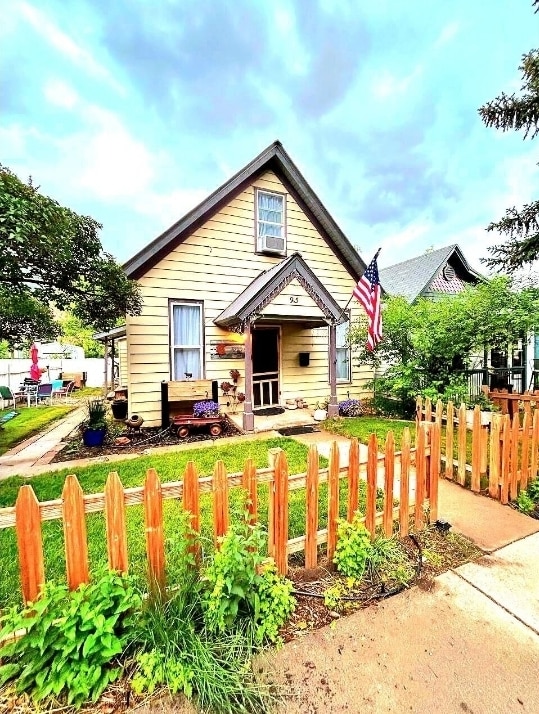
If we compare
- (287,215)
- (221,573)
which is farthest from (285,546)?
(287,215)

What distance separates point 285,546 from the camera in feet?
7.86

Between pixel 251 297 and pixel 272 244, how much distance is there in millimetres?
2812

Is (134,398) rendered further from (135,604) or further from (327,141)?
(327,141)

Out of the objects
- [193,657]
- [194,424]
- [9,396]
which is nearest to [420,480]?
[193,657]

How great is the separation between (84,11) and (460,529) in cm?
1509

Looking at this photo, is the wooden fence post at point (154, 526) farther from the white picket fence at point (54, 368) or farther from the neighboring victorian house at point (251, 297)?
the white picket fence at point (54, 368)

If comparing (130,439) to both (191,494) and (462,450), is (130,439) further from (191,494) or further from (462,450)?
(462,450)

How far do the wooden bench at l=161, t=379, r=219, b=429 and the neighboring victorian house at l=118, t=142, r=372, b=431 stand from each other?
37 centimetres

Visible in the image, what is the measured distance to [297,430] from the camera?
7391mm

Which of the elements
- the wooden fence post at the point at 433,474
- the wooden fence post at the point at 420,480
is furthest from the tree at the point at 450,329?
the wooden fence post at the point at 420,480

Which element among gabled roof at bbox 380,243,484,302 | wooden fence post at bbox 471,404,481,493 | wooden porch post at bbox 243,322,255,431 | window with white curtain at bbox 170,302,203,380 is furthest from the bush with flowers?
gabled roof at bbox 380,243,484,302

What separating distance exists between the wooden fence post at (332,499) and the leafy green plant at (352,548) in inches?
1.7

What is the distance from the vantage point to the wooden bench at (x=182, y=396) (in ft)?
25.1

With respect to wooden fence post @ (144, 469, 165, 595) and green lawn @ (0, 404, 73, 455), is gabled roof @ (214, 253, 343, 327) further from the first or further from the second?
wooden fence post @ (144, 469, 165, 595)
